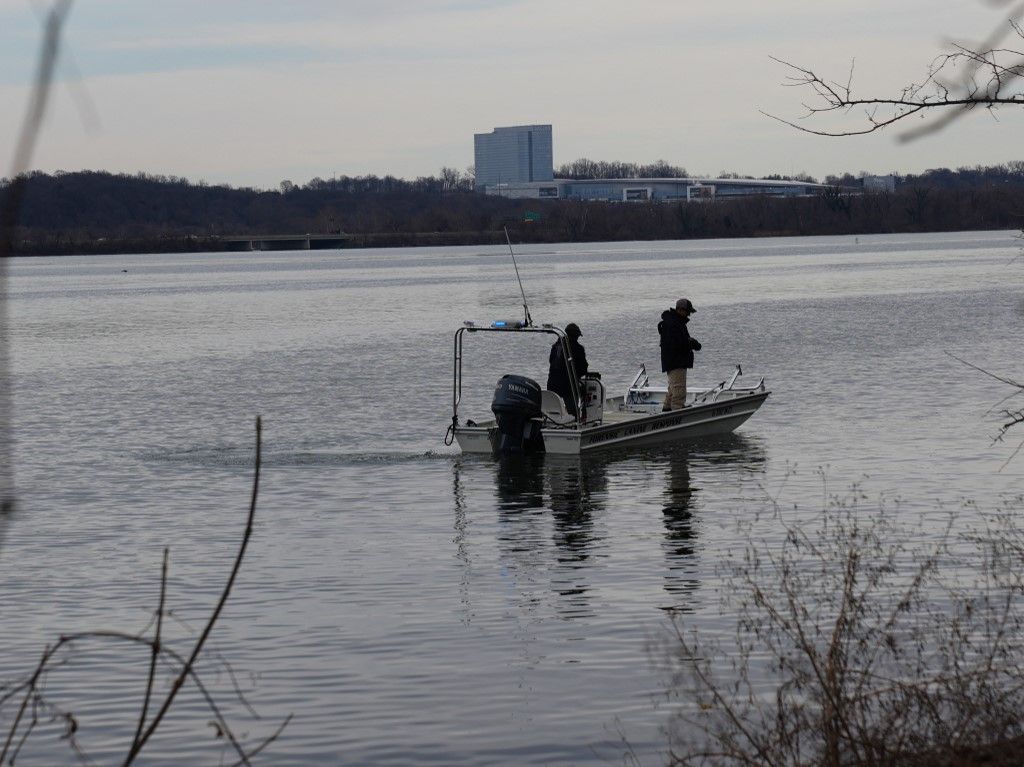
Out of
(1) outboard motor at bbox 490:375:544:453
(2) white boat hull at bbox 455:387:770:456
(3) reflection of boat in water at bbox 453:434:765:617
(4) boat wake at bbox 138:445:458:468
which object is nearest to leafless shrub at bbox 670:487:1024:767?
(3) reflection of boat in water at bbox 453:434:765:617

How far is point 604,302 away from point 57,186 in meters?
66.2

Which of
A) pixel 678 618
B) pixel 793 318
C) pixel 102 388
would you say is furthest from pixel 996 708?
pixel 793 318

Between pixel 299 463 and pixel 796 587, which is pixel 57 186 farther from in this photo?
pixel 299 463

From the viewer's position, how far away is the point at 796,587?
1084 cm

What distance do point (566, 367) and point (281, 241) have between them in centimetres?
16848

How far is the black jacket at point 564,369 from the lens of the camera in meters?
18.7

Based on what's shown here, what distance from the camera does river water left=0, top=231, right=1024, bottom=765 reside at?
891 cm

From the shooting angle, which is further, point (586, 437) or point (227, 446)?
point (227, 446)

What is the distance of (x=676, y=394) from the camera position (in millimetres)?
20641

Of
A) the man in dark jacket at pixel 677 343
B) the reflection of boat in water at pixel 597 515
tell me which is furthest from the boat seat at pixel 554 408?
the man in dark jacket at pixel 677 343

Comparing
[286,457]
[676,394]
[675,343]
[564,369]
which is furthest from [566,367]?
[286,457]

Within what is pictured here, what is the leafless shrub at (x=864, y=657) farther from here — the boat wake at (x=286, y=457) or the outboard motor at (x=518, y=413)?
the boat wake at (x=286, y=457)

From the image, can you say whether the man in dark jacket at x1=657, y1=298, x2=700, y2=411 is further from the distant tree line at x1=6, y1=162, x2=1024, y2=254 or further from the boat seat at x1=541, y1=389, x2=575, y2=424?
the distant tree line at x1=6, y1=162, x2=1024, y2=254

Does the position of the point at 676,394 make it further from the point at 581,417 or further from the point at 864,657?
the point at 864,657
